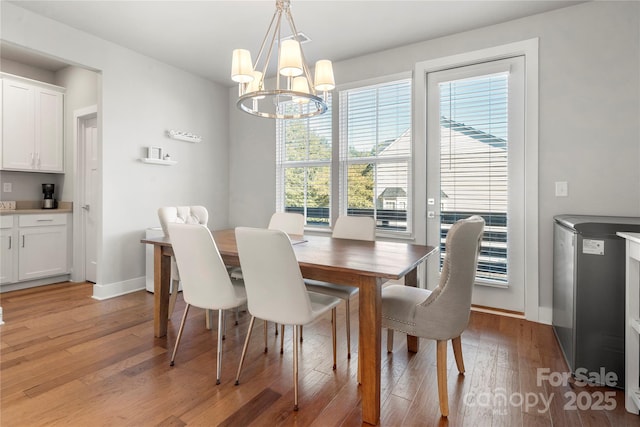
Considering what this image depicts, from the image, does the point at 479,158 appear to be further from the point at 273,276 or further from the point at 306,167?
the point at 273,276

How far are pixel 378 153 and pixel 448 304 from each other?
2279 millimetres

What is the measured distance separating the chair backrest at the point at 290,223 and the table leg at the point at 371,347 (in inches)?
59.9

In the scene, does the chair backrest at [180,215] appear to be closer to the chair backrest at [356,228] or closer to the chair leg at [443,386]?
the chair backrest at [356,228]

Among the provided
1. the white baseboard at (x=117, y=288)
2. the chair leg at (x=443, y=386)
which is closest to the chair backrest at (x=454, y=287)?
the chair leg at (x=443, y=386)

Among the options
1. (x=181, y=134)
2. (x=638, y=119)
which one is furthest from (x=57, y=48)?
(x=638, y=119)

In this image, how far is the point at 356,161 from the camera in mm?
3764

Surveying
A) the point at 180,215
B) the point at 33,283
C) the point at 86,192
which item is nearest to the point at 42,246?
the point at 33,283

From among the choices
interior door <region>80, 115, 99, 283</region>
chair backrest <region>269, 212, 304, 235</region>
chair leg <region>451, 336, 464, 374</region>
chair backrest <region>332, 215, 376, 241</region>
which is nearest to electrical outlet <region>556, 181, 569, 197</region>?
chair backrest <region>332, 215, 376, 241</region>

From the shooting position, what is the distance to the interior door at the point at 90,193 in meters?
4.07

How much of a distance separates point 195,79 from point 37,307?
3.12m

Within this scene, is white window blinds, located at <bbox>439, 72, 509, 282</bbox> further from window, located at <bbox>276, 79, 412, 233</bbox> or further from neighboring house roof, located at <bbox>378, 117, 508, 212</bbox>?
window, located at <bbox>276, 79, 412, 233</bbox>

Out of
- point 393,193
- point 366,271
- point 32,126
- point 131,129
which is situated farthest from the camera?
point 32,126

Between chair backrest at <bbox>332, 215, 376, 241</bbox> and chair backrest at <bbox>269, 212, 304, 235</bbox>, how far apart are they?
383 mm

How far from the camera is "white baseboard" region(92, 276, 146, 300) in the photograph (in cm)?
346
